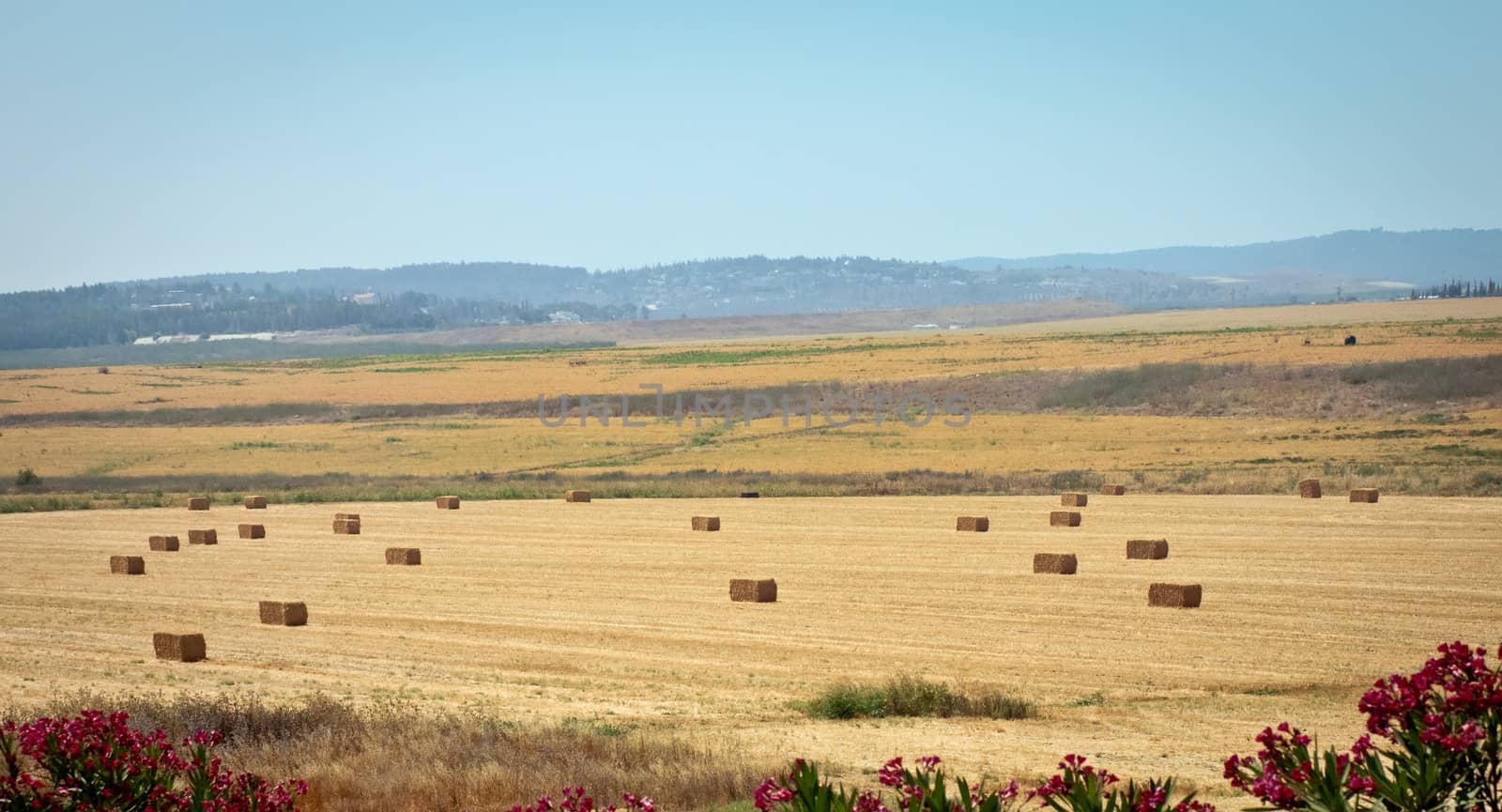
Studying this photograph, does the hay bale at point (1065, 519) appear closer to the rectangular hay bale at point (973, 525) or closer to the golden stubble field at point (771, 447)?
the rectangular hay bale at point (973, 525)

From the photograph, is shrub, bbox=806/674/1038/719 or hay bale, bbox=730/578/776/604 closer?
shrub, bbox=806/674/1038/719

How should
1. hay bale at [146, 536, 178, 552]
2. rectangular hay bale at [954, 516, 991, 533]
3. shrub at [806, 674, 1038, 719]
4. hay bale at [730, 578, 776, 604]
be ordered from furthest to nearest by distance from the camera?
rectangular hay bale at [954, 516, 991, 533] → hay bale at [146, 536, 178, 552] → hay bale at [730, 578, 776, 604] → shrub at [806, 674, 1038, 719]

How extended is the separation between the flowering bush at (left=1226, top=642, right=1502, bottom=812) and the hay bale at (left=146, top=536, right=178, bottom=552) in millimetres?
30540

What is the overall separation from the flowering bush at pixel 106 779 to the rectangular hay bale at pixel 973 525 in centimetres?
2671

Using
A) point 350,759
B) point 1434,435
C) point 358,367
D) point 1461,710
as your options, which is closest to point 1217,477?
point 1434,435

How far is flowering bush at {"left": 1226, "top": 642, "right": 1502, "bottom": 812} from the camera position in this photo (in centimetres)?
731

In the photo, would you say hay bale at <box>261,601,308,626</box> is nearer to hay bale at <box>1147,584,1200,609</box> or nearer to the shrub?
the shrub

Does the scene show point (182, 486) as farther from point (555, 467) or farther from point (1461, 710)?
point (1461, 710)

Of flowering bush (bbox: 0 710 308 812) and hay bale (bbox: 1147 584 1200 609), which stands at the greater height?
flowering bush (bbox: 0 710 308 812)

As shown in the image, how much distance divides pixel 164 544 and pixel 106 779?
26980 mm

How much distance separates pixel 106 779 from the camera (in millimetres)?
9164

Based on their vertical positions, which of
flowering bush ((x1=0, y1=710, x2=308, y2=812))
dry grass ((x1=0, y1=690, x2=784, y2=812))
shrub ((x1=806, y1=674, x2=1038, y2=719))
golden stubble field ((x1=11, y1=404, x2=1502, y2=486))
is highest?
flowering bush ((x1=0, y1=710, x2=308, y2=812))

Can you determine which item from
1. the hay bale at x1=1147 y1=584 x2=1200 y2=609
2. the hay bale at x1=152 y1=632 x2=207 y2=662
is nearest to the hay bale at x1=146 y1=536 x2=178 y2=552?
the hay bale at x1=152 y1=632 x2=207 y2=662

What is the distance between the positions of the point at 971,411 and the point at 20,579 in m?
54.1
